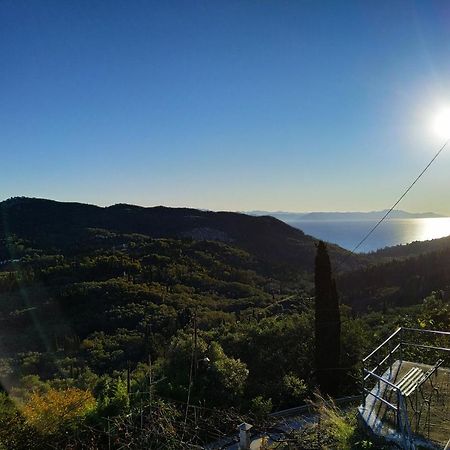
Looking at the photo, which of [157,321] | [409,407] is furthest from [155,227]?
[409,407]

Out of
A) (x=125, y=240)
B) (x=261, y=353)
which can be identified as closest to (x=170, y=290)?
(x=125, y=240)

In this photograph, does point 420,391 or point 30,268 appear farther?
point 30,268

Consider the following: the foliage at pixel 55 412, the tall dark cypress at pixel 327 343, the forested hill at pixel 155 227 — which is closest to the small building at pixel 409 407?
the foliage at pixel 55 412

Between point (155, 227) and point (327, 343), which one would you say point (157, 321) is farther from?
point (155, 227)

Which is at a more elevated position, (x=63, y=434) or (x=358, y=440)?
(x=358, y=440)

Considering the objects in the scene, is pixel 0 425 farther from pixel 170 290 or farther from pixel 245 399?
pixel 170 290

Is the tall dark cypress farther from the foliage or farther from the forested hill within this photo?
the forested hill

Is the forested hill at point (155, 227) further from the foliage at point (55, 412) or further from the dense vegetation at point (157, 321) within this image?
the foliage at point (55, 412)
